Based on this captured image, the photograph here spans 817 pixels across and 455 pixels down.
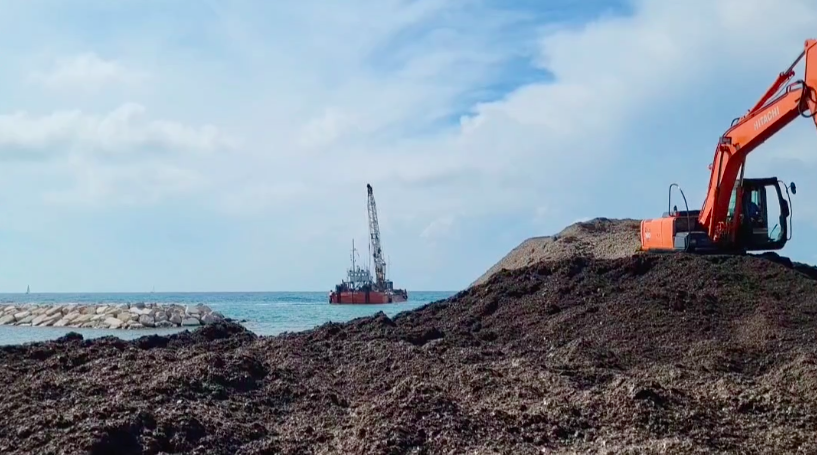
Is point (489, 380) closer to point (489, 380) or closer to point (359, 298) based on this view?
point (489, 380)

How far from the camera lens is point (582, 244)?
96.1ft

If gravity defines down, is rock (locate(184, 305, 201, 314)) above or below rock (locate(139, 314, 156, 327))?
above

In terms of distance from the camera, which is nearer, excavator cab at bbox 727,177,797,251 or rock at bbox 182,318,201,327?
excavator cab at bbox 727,177,797,251

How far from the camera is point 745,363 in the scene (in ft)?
33.7

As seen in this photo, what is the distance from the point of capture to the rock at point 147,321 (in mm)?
33250

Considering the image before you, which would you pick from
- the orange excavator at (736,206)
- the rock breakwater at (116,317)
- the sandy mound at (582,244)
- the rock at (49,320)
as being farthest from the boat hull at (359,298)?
the orange excavator at (736,206)

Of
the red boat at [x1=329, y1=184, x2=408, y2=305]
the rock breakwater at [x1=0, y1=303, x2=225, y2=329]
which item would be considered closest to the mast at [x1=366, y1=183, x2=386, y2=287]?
the red boat at [x1=329, y1=184, x2=408, y2=305]

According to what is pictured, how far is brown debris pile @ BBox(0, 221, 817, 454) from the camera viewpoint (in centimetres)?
692

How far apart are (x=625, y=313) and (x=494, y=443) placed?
6.47m

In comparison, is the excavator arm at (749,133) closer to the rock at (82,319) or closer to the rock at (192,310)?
the rock at (192,310)

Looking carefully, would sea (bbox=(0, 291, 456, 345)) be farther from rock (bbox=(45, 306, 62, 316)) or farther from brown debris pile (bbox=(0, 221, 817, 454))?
brown debris pile (bbox=(0, 221, 817, 454))

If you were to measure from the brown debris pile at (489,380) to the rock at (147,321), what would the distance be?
19.7m

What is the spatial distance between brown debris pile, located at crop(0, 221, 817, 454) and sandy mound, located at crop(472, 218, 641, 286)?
12379 millimetres

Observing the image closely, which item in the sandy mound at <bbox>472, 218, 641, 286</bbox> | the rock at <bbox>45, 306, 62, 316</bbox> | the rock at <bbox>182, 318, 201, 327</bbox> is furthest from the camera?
the rock at <bbox>45, 306, 62, 316</bbox>
